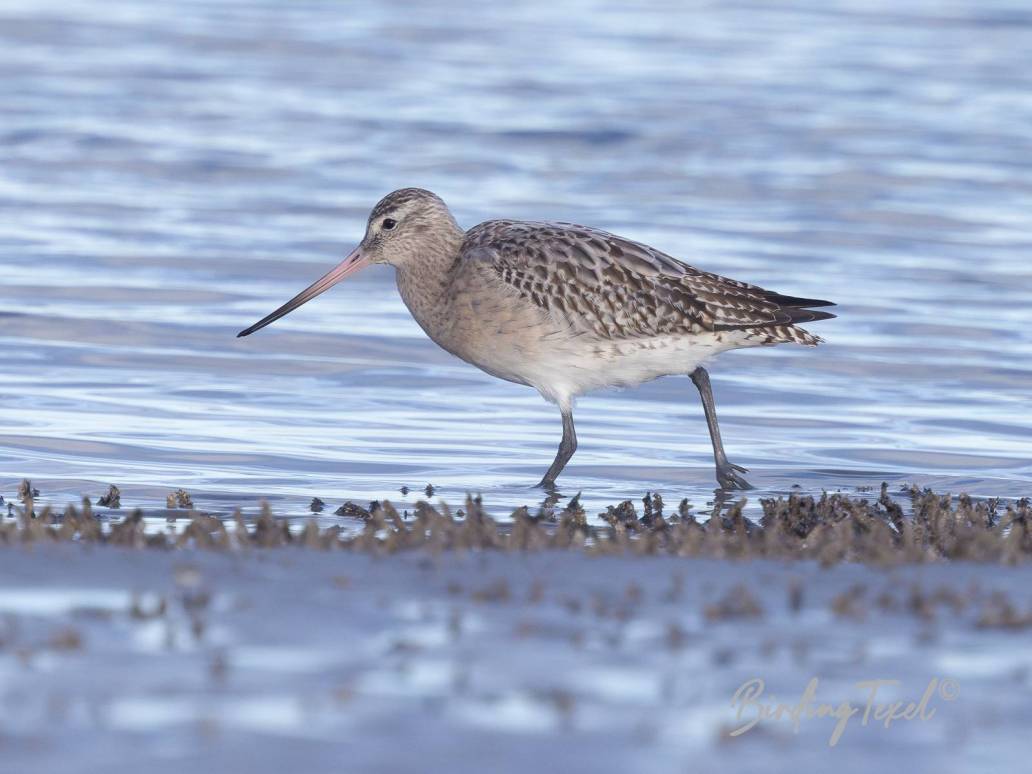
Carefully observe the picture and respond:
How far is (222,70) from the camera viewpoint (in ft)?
99.6

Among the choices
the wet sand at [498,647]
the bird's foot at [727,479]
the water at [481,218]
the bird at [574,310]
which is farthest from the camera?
the water at [481,218]

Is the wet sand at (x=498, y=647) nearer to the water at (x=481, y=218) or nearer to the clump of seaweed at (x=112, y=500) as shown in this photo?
the clump of seaweed at (x=112, y=500)

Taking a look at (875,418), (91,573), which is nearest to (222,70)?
(875,418)

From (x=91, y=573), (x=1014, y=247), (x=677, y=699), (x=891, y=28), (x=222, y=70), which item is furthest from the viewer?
(x=891, y=28)

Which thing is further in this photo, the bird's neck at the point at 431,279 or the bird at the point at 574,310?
the bird's neck at the point at 431,279

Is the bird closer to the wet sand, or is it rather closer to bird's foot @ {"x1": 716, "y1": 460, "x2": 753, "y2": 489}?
bird's foot @ {"x1": 716, "y1": 460, "x2": 753, "y2": 489}

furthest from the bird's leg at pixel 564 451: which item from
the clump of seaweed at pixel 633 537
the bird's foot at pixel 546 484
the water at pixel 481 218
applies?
the clump of seaweed at pixel 633 537

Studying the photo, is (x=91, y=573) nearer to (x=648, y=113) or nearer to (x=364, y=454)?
(x=364, y=454)

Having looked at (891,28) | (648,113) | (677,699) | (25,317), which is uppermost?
(891,28)

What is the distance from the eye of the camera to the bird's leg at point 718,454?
34.3 ft

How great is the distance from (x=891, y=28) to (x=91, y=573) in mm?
31482

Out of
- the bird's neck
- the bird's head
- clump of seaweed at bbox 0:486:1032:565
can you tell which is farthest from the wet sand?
the bird's head

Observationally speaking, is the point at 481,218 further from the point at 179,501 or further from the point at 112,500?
the point at 112,500

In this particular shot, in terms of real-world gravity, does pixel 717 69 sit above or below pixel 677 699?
above
